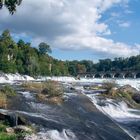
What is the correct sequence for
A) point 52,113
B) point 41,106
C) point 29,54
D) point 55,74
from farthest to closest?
point 55,74 → point 29,54 → point 41,106 → point 52,113

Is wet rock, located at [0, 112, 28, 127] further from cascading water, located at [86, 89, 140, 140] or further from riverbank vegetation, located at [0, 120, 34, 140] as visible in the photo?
cascading water, located at [86, 89, 140, 140]

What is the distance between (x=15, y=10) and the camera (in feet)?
77.9

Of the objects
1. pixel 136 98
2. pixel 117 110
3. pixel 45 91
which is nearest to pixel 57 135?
pixel 117 110

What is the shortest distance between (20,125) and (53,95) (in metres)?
12.6

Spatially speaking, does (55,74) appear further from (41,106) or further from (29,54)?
(41,106)

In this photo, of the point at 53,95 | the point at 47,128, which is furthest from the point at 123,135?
the point at 53,95

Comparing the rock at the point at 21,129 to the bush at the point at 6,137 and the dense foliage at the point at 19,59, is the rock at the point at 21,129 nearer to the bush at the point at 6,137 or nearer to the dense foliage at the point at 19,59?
the bush at the point at 6,137

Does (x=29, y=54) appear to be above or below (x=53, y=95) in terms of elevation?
above

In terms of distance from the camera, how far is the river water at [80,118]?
24234 millimetres

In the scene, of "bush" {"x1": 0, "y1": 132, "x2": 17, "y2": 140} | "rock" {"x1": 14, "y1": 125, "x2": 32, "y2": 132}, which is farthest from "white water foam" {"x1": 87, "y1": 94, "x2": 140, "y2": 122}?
"bush" {"x1": 0, "y1": 132, "x2": 17, "y2": 140}

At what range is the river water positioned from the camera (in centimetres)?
2423

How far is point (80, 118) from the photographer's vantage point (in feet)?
94.4

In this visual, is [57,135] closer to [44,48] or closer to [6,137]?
[6,137]

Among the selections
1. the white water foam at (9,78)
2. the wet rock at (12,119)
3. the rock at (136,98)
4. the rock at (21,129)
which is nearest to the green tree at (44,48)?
the white water foam at (9,78)
